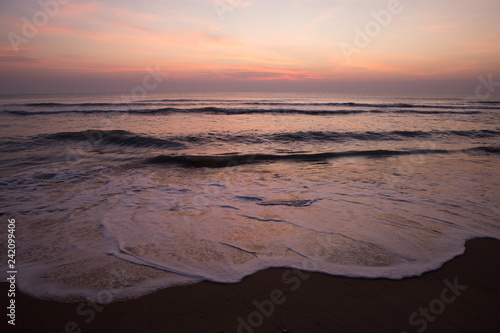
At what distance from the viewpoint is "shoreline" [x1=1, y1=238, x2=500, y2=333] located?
242 centimetres

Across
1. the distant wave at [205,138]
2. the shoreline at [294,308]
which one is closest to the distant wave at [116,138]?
the distant wave at [205,138]

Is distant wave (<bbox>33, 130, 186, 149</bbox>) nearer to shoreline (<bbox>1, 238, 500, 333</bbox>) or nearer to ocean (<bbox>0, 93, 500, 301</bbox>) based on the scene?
ocean (<bbox>0, 93, 500, 301</bbox>)

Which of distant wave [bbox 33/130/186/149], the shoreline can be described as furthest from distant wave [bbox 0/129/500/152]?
the shoreline

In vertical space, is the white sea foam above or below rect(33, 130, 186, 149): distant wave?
below

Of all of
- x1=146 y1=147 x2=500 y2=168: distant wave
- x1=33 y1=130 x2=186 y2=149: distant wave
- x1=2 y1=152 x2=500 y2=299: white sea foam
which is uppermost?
x1=33 y1=130 x2=186 y2=149: distant wave

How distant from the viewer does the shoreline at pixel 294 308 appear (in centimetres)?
242

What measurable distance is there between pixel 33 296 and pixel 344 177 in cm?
696

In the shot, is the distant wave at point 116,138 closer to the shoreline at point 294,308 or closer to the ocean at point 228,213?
the ocean at point 228,213

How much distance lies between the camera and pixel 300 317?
8.26 ft

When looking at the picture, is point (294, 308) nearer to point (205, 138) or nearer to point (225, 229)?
point (225, 229)

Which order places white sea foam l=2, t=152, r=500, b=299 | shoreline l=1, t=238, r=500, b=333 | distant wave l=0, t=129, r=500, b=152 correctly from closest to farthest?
shoreline l=1, t=238, r=500, b=333
white sea foam l=2, t=152, r=500, b=299
distant wave l=0, t=129, r=500, b=152

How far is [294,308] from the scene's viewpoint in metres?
2.65

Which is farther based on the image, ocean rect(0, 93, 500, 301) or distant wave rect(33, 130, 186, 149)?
distant wave rect(33, 130, 186, 149)

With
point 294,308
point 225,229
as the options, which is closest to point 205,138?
point 225,229
